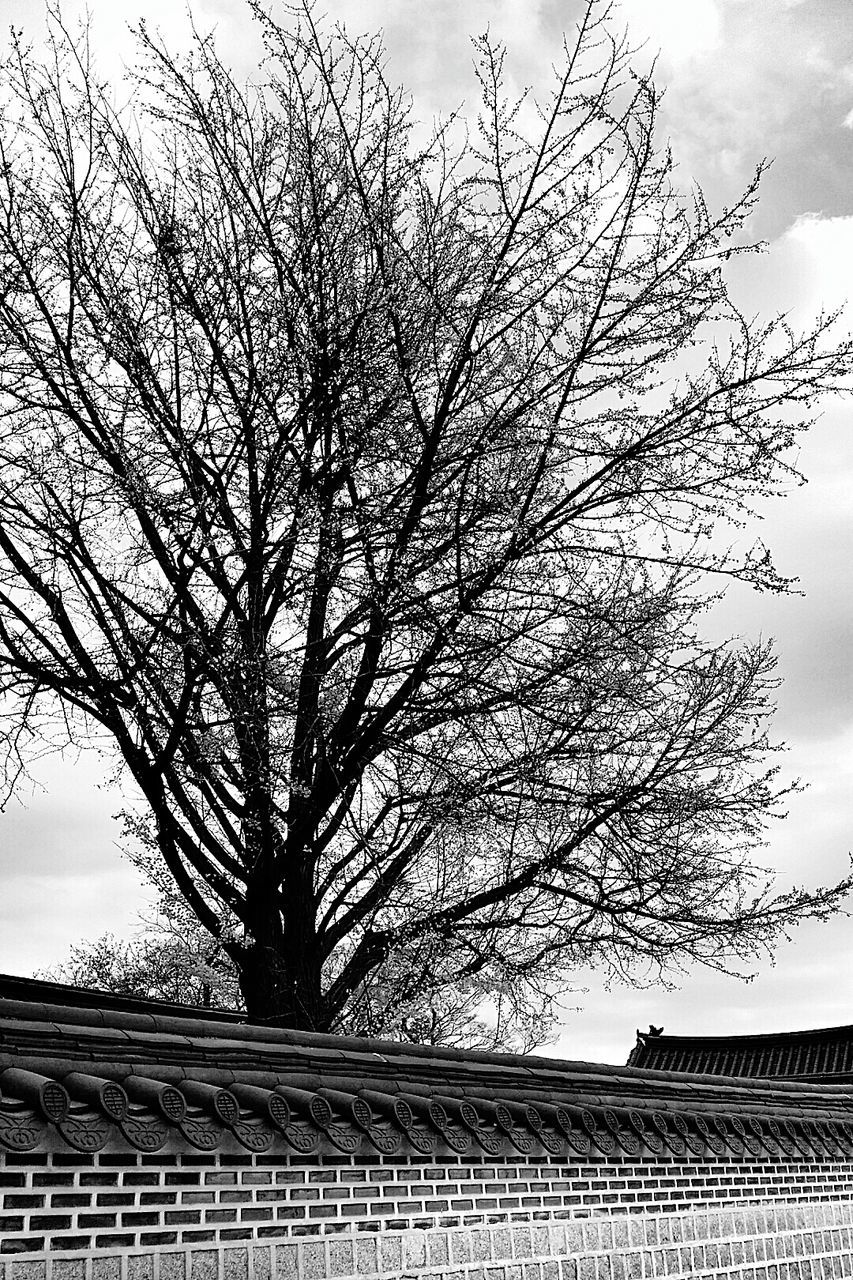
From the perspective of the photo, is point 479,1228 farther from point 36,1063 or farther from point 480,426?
point 480,426

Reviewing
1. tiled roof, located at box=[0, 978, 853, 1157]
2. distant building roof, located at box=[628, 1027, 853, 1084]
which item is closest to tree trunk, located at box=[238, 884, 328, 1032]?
tiled roof, located at box=[0, 978, 853, 1157]

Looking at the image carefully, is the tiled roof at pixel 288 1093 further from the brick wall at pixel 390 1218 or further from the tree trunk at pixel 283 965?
the tree trunk at pixel 283 965

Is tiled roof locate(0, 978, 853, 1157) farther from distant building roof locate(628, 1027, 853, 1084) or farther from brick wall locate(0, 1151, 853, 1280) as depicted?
distant building roof locate(628, 1027, 853, 1084)

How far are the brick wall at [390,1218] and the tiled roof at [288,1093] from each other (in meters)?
0.11

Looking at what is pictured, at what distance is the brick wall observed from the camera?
3553 millimetres

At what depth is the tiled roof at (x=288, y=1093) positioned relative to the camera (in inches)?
140

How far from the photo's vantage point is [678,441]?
934 cm

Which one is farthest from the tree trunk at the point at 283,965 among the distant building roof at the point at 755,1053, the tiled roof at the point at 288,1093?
the distant building roof at the point at 755,1053

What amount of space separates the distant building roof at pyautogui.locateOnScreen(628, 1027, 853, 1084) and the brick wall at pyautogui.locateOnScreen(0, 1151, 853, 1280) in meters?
15.2

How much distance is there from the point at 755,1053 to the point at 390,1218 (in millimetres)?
19962

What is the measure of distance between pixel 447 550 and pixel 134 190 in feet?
13.9

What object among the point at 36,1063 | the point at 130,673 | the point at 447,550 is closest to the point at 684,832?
the point at 447,550

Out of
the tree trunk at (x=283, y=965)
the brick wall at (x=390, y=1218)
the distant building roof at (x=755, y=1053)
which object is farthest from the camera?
the distant building roof at (x=755, y=1053)

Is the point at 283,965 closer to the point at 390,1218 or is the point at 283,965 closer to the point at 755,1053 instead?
the point at 390,1218
